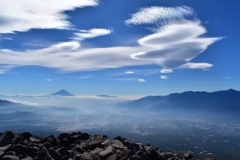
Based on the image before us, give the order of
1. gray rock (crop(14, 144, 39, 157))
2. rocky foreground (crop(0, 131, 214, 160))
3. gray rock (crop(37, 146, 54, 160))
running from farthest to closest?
1. gray rock (crop(14, 144, 39, 157))
2. rocky foreground (crop(0, 131, 214, 160))
3. gray rock (crop(37, 146, 54, 160))

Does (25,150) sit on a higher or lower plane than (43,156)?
higher

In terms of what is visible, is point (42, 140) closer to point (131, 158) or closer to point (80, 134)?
point (80, 134)

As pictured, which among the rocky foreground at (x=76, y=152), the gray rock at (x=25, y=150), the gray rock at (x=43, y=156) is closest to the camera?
the gray rock at (x=43, y=156)

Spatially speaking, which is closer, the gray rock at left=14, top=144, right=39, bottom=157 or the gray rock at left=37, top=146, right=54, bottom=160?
the gray rock at left=37, top=146, right=54, bottom=160

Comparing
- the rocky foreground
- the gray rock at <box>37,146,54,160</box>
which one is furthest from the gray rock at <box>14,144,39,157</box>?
the gray rock at <box>37,146,54,160</box>

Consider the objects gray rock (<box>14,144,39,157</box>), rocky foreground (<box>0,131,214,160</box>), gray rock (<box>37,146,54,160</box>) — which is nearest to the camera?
gray rock (<box>37,146,54,160</box>)

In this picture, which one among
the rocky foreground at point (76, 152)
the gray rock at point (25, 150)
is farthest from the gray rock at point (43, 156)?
the gray rock at point (25, 150)

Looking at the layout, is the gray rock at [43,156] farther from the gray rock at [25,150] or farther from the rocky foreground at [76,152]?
the gray rock at [25,150]

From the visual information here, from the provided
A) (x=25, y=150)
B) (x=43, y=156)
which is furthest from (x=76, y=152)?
(x=25, y=150)

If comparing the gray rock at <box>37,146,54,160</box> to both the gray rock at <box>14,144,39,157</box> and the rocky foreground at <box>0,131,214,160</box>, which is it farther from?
the gray rock at <box>14,144,39,157</box>

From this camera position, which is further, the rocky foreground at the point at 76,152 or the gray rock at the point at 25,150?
the gray rock at the point at 25,150

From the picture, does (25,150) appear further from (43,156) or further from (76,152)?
(76,152)

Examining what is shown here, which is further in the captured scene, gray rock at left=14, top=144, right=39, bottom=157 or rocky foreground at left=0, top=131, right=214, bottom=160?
gray rock at left=14, top=144, right=39, bottom=157

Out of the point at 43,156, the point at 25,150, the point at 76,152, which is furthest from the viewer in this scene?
the point at 76,152
